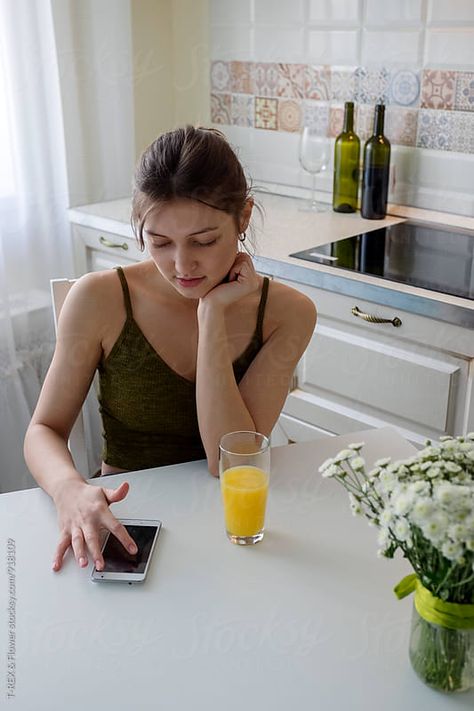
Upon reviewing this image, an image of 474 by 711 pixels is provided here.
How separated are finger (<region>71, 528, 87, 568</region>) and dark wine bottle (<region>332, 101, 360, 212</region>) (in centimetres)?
166

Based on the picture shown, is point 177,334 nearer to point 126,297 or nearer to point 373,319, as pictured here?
point 126,297

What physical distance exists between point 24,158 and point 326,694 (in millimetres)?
2035

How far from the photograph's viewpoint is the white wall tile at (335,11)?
2416 mm

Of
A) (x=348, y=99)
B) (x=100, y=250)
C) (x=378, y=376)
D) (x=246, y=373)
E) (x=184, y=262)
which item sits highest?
(x=348, y=99)

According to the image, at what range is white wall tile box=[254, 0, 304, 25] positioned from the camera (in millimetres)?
2545

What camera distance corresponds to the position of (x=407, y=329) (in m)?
1.90

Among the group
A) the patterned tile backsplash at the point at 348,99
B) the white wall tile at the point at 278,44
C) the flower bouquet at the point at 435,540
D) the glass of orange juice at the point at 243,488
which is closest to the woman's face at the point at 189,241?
the glass of orange juice at the point at 243,488

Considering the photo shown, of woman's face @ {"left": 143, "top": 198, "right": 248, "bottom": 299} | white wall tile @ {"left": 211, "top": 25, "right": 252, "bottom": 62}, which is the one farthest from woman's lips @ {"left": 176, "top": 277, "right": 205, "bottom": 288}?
white wall tile @ {"left": 211, "top": 25, "right": 252, "bottom": 62}

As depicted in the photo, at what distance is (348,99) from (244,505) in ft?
5.77

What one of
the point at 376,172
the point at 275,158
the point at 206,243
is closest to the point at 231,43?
the point at 275,158

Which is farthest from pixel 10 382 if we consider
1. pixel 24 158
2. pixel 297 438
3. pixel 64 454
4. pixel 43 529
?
pixel 43 529

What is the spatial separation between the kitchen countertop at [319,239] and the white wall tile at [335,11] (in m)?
0.55

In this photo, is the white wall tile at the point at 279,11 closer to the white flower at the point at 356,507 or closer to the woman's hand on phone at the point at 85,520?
the woman's hand on phone at the point at 85,520

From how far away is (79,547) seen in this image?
1.10 metres
